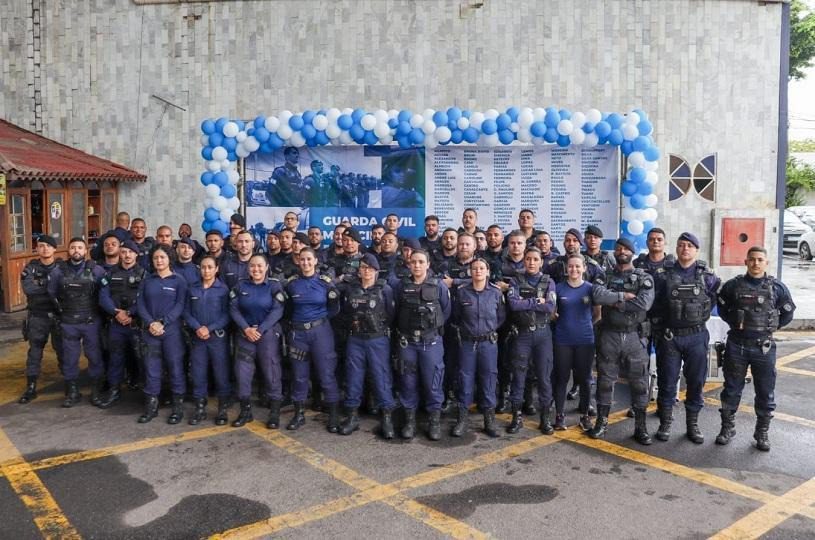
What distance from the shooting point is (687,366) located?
6641 millimetres

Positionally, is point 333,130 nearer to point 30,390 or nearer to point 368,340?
point 368,340

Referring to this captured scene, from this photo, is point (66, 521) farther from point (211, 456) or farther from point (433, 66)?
point (433, 66)

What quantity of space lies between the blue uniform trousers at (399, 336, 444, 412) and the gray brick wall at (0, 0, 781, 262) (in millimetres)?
6074

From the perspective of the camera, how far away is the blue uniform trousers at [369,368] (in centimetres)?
675

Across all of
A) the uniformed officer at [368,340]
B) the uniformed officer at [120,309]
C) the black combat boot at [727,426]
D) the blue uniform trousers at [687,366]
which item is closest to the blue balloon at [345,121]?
the uniformed officer at [120,309]

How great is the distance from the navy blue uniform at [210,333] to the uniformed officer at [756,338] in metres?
4.71

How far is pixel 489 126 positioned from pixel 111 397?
5993 mm

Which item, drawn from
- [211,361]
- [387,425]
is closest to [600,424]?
[387,425]

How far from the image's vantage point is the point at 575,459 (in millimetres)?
6020

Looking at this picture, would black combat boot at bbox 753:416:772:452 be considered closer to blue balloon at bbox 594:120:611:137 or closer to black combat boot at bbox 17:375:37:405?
blue balloon at bbox 594:120:611:137

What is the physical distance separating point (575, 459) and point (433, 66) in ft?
24.7

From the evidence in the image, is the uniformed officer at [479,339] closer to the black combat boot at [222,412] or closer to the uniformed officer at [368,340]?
the uniformed officer at [368,340]

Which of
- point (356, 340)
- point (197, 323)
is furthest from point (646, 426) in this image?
point (197, 323)

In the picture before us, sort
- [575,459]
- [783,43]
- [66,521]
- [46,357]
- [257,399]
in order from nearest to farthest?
[66,521]
[575,459]
[257,399]
[46,357]
[783,43]
